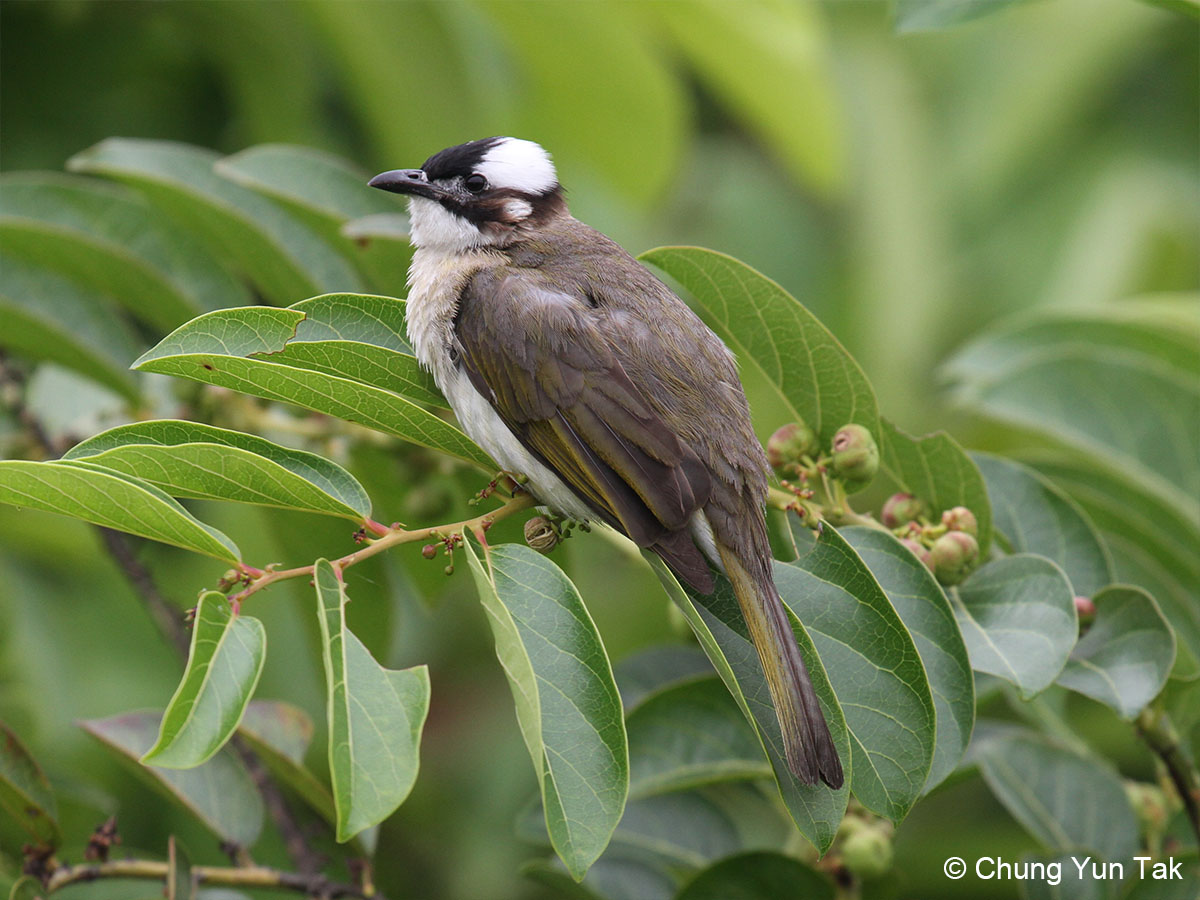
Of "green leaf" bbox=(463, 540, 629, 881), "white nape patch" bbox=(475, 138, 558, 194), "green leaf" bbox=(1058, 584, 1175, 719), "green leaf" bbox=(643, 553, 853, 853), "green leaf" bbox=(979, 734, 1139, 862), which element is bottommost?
"green leaf" bbox=(979, 734, 1139, 862)

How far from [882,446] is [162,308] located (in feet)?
5.17

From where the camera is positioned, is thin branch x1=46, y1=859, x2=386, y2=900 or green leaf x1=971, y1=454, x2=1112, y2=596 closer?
thin branch x1=46, y1=859, x2=386, y2=900

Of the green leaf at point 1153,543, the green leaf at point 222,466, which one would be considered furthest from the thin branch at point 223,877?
the green leaf at point 1153,543

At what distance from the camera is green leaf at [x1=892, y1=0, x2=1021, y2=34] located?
6.73 ft

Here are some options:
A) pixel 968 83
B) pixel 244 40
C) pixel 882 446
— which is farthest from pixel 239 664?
pixel 968 83

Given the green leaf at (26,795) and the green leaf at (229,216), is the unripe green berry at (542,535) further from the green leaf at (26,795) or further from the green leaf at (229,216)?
the green leaf at (26,795)

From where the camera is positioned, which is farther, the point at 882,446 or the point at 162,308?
the point at 162,308

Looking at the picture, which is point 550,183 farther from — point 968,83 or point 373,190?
point 968,83

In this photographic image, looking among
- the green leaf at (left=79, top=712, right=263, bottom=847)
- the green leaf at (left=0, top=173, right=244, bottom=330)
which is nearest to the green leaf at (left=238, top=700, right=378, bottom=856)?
the green leaf at (left=79, top=712, right=263, bottom=847)

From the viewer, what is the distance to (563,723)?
1478mm

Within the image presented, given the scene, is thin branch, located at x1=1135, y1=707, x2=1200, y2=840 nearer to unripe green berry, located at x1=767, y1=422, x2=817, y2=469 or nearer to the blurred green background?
the blurred green background

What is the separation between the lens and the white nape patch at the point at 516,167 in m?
2.61

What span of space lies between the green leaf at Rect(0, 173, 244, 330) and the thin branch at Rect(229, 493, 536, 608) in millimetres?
1069

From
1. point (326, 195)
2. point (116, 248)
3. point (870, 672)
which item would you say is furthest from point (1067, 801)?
point (116, 248)
